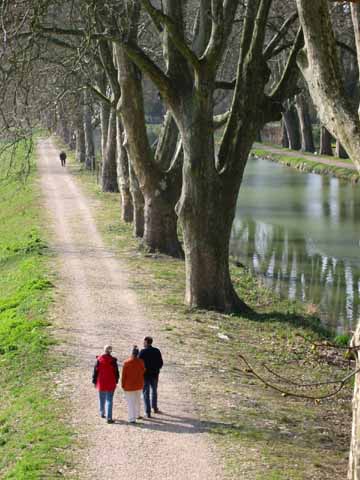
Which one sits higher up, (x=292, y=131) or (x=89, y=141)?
(x=292, y=131)

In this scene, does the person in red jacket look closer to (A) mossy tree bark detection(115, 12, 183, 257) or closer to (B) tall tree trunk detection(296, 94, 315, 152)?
(A) mossy tree bark detection(115, 12, 183, 257)

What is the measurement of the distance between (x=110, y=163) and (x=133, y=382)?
26.9m

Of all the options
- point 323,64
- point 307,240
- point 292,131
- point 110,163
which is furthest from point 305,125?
point 323,64

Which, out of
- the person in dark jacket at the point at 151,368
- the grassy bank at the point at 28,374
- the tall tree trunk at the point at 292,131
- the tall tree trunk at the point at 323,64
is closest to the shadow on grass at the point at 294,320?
the grassy bank at the point at 28,374

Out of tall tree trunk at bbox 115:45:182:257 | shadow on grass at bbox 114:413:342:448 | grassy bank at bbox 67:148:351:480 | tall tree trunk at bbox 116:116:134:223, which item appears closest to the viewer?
grassy bank at bbox 67:148:351:480

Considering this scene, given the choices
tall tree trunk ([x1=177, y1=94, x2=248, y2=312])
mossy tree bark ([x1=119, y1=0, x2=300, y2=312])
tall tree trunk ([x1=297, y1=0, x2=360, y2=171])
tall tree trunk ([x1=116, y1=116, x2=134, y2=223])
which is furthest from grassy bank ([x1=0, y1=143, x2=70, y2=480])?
tall tree trunk ([x1=297, y1=0, x2=360, y2=171])

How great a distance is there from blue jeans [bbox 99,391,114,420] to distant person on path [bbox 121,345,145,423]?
0.69ft

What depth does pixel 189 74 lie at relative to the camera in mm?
18438

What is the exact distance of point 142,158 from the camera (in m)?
23.5

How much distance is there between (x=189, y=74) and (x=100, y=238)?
946 cm

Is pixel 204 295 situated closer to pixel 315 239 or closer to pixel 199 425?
pixel 199 425

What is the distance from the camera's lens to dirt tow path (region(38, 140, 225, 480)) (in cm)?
1034

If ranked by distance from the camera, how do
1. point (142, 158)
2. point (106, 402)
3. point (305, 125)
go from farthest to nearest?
point (305, 125) < point (142, 158) < point (106, 402)

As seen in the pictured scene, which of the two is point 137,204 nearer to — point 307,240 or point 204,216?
point 307,240
